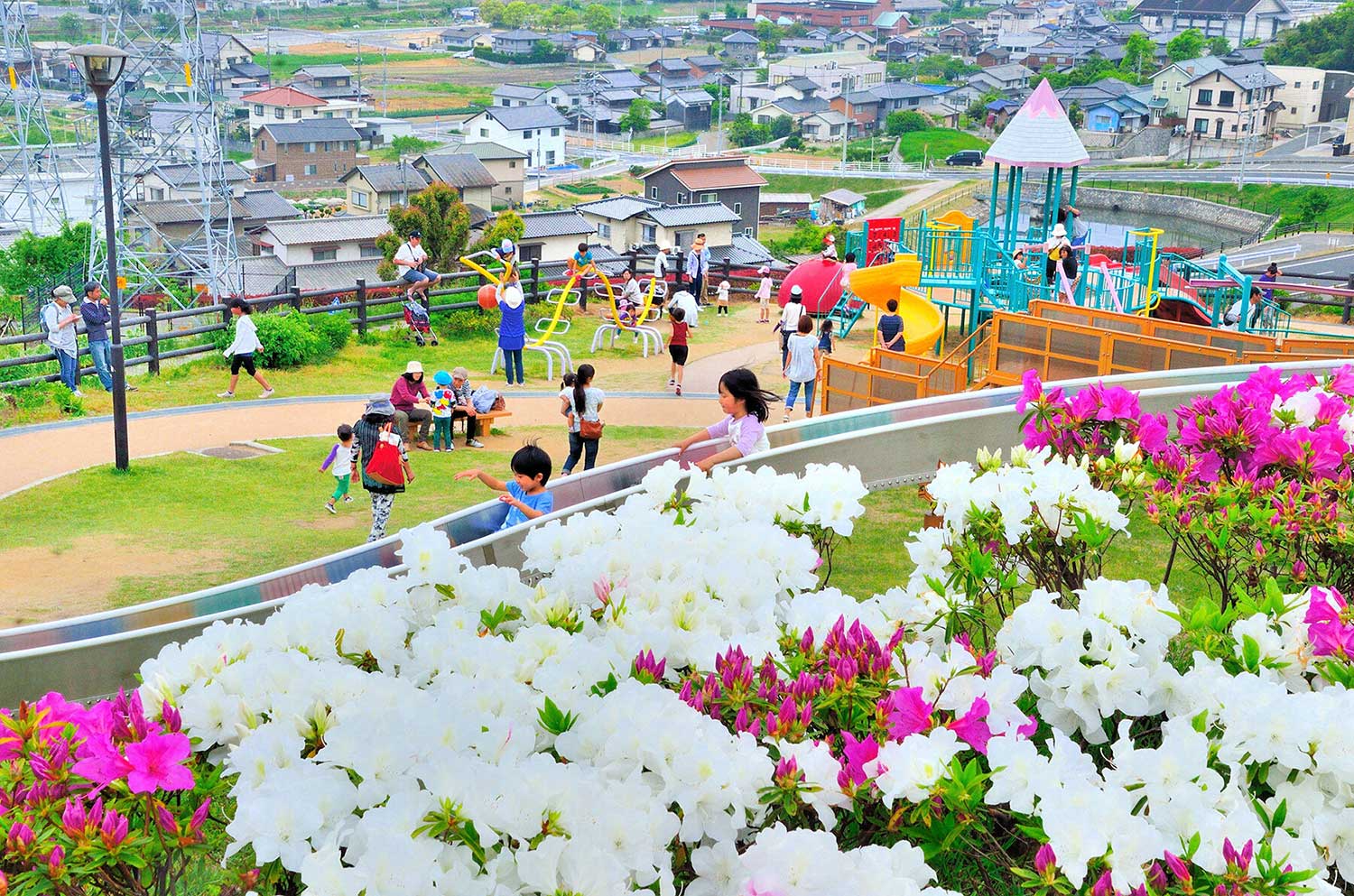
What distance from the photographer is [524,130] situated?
82125mm

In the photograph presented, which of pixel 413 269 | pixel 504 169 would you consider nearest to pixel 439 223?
pixel 413 269

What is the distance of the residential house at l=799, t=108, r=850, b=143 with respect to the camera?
94062 millimetres

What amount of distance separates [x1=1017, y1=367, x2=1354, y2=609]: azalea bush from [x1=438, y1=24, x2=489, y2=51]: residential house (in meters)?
128

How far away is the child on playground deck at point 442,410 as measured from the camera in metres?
12.1

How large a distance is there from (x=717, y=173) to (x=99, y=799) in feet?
210

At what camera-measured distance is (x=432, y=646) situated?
11.5 feet

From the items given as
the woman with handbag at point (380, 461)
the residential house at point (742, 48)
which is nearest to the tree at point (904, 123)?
the residential house at point (742, 48)

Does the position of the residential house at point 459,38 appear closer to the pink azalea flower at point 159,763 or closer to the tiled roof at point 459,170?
the tiled roof at point 459,170

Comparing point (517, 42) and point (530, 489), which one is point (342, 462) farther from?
point (517, 42)

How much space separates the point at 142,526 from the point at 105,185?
3.02 m

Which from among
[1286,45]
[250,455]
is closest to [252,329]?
[250,455]

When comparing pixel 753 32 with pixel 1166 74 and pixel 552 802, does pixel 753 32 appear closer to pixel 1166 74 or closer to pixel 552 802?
pixel 1166 74

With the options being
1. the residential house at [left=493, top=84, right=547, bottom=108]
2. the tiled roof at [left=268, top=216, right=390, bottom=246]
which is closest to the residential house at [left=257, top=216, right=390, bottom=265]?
the tiled roof at [left=268, top=216, right=390, bottom=246]

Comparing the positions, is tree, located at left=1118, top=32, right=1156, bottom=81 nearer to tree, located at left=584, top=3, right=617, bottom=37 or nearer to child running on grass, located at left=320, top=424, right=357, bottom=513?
tree, located at left=584, top=3, right=617, bottom=37
